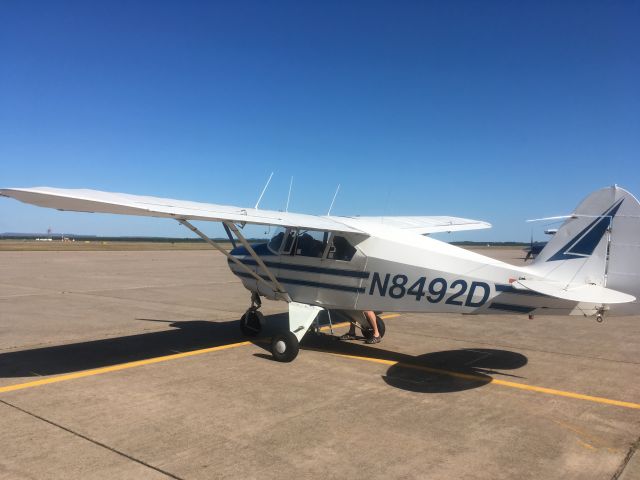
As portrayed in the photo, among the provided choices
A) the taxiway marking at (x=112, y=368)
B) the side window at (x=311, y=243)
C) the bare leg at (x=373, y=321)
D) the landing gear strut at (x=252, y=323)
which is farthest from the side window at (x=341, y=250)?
the taxiway marking at (x=112, y=368)

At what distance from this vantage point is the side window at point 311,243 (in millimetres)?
8375

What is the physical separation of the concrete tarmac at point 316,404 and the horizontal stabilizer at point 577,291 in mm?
1268

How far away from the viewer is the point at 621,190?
6.22m

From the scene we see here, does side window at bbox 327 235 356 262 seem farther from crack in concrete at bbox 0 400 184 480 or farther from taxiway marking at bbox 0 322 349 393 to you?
crack in concrete at bbox 0 400 184 480

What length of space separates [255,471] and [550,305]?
4396 mm

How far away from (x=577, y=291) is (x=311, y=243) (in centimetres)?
418

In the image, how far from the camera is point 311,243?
8.52m

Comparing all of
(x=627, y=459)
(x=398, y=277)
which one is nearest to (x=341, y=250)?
(x=398, y=277)

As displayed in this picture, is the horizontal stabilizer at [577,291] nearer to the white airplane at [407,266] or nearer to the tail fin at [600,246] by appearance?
the white airplane at [407,266]

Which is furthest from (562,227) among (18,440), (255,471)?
(18,440)

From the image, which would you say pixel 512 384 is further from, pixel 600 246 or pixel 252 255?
pixel 252 255

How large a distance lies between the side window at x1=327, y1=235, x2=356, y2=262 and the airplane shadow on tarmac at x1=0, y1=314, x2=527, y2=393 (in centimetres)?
167

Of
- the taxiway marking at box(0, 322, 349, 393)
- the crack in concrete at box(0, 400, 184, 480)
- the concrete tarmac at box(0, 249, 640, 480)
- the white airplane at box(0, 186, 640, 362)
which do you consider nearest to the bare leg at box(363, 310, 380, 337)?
the white airplane at box(0, 186, 640, 362)

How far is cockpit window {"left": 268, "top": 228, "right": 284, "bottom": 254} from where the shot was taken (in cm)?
893
